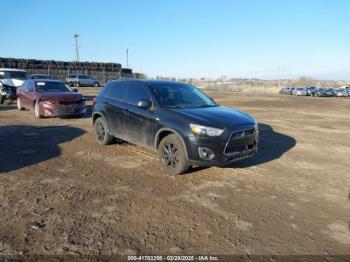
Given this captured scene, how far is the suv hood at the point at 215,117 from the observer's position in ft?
20.5

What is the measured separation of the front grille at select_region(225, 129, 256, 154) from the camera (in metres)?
6.25

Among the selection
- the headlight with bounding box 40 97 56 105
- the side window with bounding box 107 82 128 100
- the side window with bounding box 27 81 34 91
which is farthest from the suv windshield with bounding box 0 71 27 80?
the side window with bounding box 107 82 128 100

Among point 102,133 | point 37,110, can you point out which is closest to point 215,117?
point 102,133

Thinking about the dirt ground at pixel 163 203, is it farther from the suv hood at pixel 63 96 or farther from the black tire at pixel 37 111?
the black tire at pixel 37 111

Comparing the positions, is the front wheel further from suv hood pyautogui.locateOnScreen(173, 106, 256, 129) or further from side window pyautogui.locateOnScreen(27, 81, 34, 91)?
suv hood pyautogui.locateOnScreen(173, 106, 256, 129)

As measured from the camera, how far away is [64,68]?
54.8 metres

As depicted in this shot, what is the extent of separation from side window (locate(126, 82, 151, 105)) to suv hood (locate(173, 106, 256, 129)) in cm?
107

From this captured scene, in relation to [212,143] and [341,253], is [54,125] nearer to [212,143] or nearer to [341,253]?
[212,143]

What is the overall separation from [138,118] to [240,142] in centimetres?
222

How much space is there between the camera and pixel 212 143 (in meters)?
6.10

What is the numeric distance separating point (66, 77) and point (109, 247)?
165ft

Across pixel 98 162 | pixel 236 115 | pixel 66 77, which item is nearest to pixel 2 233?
pixel 98 162

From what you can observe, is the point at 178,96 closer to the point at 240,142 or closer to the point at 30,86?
the point at 240,142

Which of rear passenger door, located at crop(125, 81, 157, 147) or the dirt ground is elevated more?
rear passenger door, located at crop(125, 81, 157, 147)
